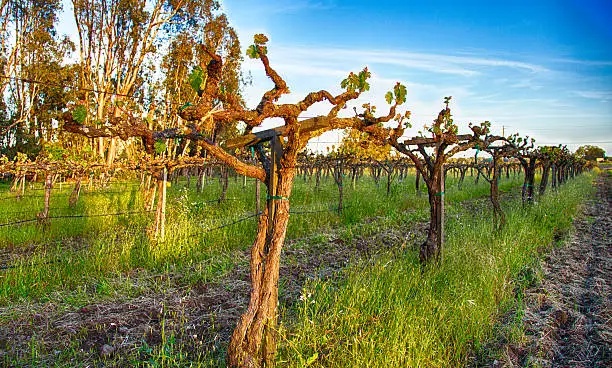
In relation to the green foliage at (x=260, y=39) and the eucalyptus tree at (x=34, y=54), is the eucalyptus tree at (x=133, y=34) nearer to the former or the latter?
the eucalyptus tree at (x=34, y=54)

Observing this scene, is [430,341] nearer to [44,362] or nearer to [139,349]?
[139,349]

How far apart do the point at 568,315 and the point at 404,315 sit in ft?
8.37

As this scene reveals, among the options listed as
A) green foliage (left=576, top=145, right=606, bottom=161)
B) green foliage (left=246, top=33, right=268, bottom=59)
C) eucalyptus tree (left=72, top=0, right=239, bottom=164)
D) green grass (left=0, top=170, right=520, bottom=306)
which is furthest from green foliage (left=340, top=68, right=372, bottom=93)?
green foliage (left=576, top=145, right=606, bottom=161)

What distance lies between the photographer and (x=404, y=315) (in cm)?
364

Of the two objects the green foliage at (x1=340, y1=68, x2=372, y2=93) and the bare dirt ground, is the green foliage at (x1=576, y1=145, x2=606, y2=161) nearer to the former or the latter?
the bare dirt ground

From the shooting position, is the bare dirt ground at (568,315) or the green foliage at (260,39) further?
the bare dirt ground at (568,315)

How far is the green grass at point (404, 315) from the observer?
3.27 metres

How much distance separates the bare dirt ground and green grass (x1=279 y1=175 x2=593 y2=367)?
345 mm

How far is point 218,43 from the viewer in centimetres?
2041

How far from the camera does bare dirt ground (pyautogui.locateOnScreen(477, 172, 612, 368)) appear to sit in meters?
3.73

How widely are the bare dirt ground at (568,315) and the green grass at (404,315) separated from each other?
0.35 meters

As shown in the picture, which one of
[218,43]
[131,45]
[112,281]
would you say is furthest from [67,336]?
[131,45]

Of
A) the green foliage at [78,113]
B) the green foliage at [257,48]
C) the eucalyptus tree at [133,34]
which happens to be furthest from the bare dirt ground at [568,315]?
the eucalyptus tree at [133,34]

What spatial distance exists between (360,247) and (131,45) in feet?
66.9
